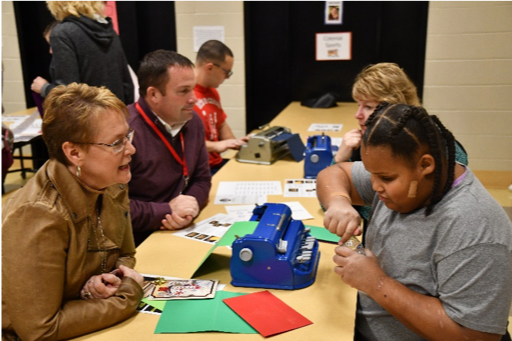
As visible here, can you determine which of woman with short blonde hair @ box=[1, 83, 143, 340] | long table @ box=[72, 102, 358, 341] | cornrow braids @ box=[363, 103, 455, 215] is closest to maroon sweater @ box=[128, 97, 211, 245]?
long table @ box=[72, 102, 358, 341]

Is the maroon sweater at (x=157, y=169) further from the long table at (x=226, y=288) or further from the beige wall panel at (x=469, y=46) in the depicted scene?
the beige wall panel at (x=469, y=46)

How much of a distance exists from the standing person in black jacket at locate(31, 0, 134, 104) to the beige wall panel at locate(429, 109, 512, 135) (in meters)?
3.07

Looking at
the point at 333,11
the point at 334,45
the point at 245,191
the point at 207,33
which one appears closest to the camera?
the point at 245,191

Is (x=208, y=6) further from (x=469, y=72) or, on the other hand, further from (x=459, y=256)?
(x=459, y=256)

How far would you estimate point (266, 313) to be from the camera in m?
1.40

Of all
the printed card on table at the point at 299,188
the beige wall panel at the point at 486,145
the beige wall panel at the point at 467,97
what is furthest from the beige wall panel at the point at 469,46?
the printed card on table at the point at 299,188

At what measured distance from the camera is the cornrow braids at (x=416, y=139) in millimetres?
1198

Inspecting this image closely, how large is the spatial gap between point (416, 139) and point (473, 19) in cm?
411

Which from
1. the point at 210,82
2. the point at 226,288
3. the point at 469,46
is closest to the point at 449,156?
the point at 226,288

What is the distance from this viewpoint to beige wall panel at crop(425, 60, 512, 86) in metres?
4.72

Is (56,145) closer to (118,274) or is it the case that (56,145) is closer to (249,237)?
(118,274)

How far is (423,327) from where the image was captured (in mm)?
1211

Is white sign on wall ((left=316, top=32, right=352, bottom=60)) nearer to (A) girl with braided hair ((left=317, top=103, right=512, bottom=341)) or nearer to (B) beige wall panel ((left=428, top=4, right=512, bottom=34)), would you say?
(B) beige wall panel ((left=428, top=4, right=512, bottom=34))

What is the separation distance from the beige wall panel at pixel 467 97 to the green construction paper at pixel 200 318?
415cm
